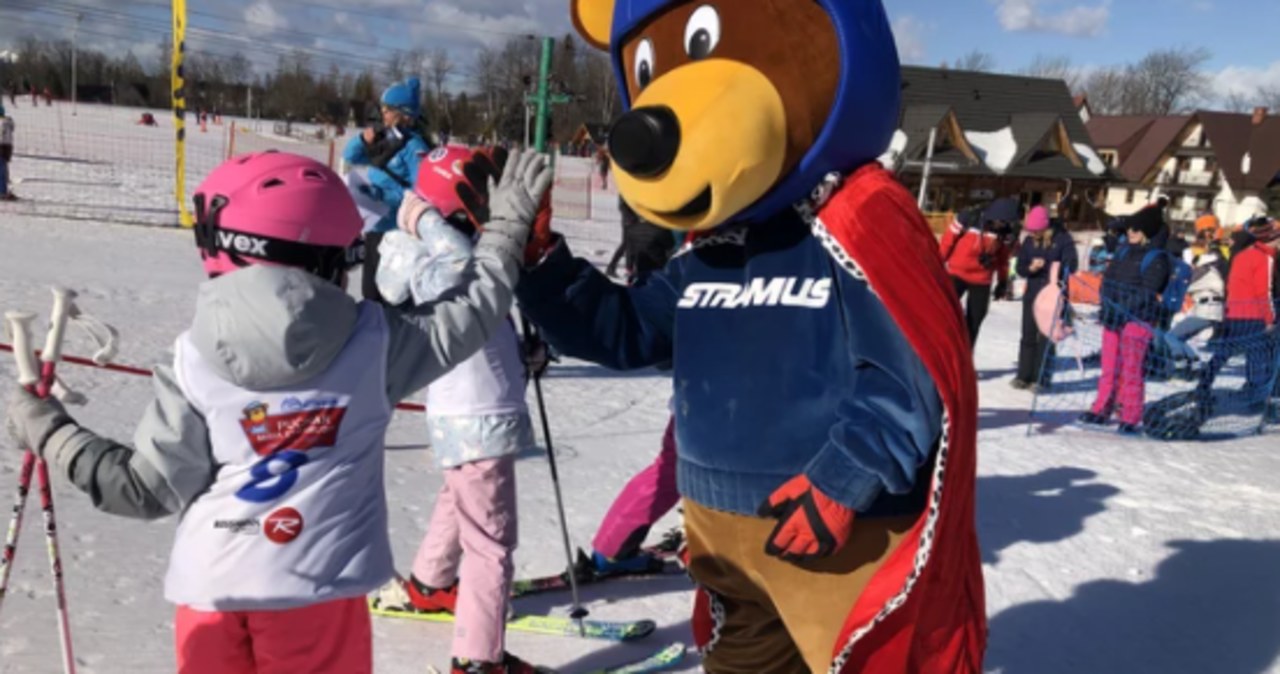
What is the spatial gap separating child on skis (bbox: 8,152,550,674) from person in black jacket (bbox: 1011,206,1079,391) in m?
7.04

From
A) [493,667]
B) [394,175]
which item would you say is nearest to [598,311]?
[493,667]

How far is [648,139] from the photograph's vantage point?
71.6 inches

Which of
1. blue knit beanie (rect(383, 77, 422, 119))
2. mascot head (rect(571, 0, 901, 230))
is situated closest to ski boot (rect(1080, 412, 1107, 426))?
blue knit beanie (rect(383, 77, 422, 119))

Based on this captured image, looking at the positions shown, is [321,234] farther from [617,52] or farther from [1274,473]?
[1274,473]

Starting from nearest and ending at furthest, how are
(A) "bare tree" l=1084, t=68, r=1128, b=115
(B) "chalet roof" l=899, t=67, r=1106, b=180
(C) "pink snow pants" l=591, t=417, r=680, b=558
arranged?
(C) "pink snow pants" l=591, t=417, r=680, b=558, (B) "chalet roof" l=899, t=67, r=1106, b=180, (A) "bare tree" l=1084, t=68, r=1128, b=115

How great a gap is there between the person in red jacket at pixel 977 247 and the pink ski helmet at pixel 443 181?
6168 millimetres

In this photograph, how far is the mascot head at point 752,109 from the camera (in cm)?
183

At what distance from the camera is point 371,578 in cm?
202

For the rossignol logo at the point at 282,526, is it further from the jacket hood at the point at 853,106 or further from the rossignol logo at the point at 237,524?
the jacket hood at the point at 853,106

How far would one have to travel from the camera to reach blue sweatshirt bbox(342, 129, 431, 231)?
19.1 ft

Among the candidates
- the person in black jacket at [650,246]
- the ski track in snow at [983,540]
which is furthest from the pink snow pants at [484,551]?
the person in black jacket at [650,246]

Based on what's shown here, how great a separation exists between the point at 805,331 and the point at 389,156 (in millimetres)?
4531

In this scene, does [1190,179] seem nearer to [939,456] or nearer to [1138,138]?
[1138,138]

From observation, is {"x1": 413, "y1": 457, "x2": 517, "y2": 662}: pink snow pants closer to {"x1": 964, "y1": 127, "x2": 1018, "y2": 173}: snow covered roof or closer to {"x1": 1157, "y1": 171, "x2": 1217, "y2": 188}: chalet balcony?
{"x1": 964, "y1": 127, "x2": 1018, "y2": 173}: snow covered roof
